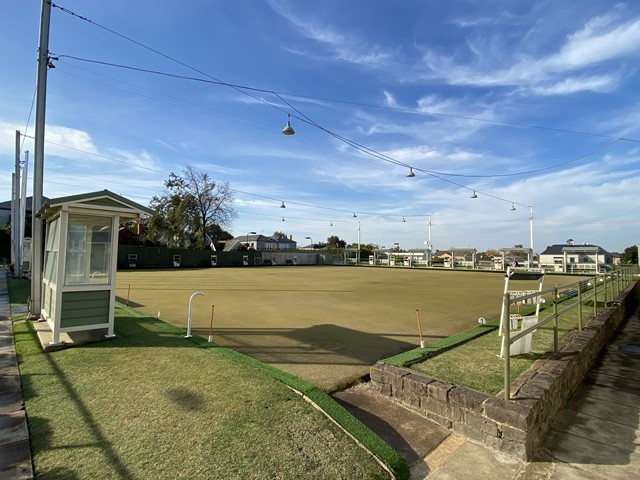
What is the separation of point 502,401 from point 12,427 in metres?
4.14

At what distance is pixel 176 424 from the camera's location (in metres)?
2.83

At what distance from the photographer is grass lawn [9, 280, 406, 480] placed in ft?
7.58

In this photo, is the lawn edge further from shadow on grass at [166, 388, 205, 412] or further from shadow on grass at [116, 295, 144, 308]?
shadow on grass at [116, 295, 144, 308]

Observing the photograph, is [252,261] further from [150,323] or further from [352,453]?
[352,453]

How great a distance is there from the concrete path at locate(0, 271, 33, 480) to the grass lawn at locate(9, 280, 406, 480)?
7 centimetres

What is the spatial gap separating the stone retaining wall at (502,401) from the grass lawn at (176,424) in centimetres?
104

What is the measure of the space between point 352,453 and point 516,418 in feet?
4.44

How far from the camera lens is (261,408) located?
3094 millimetres

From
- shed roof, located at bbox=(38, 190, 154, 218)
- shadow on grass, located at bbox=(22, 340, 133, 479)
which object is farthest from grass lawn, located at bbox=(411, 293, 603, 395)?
shed roof, located at bbox=(38, 190, 154, 218)

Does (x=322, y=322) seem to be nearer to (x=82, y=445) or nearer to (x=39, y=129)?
(x=82, y=445)

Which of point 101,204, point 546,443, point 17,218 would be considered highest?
point 17,218

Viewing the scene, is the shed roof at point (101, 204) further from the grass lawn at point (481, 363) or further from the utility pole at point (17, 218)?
the utility pole at point (17, 218)

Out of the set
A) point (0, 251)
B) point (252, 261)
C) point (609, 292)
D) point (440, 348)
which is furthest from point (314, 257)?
point (440, 348)

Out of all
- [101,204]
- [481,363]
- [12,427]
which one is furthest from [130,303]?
[481,363]
